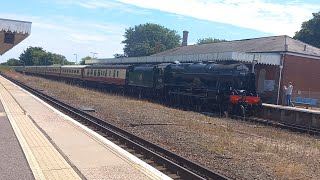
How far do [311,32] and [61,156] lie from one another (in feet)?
204

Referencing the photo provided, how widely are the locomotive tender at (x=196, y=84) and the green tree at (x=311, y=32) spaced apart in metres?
39.4

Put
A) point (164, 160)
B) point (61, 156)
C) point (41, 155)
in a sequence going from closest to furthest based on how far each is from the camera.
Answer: point (41, 155), point (61, 156), point (164, 160)

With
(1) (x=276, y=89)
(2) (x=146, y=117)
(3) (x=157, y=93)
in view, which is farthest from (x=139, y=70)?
(2) (x=146, y=117)

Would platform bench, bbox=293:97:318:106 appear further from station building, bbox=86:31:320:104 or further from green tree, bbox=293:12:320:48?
green tree, bbox=293:12:320:48

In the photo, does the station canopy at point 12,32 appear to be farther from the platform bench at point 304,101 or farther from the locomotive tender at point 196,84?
the platform bench at point 304,101

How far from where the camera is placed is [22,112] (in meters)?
16.4

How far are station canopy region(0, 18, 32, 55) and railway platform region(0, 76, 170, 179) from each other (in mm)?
38564

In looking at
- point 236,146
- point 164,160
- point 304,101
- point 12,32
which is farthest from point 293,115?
point 12,32

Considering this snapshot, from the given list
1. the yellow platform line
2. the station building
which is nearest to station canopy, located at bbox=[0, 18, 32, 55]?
the station building

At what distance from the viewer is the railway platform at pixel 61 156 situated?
7.04 metres

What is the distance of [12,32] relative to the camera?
48625 mm

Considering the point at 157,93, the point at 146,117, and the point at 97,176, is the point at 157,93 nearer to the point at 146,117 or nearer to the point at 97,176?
the point at 146,117

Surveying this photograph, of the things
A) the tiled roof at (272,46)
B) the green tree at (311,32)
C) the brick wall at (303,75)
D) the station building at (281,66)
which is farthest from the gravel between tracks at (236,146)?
the green tree at (311,32)

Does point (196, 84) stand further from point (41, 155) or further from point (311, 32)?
point (311, 32)
